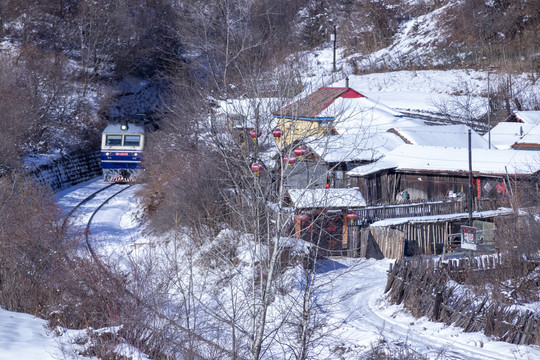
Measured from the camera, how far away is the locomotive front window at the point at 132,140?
2636cm

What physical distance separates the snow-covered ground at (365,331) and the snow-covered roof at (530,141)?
14.6m

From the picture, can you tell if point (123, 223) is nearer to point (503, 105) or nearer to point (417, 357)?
point (417, 357)

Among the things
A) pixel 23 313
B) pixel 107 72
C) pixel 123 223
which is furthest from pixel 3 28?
pixel 23 313

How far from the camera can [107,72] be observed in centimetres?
4009

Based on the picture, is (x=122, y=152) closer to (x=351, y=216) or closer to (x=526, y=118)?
(x=351, y=216)

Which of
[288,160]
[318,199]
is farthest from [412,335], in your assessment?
[288,160]

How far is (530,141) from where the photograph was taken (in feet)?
97.4

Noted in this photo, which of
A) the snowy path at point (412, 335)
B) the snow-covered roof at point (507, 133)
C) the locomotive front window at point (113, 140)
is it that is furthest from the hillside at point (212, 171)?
the snow-covered roof at point (507, 133)

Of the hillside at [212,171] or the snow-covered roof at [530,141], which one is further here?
the snow-covered roof at [530,141]

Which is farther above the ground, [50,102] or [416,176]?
[50,102]

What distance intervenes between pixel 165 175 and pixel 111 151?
5.28 meters

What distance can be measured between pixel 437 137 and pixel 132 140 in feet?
51.9

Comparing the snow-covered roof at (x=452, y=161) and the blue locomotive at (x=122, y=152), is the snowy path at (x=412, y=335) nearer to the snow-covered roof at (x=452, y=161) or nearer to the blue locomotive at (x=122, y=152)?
the snow-covered roof at (x=452, y=161)

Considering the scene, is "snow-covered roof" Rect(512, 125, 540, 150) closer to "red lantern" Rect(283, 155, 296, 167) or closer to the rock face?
the rock face
